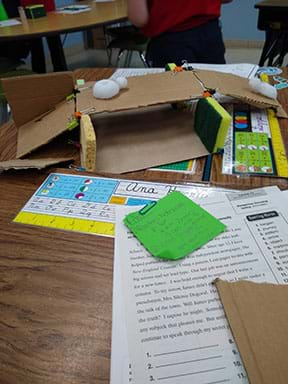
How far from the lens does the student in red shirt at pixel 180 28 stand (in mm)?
1174

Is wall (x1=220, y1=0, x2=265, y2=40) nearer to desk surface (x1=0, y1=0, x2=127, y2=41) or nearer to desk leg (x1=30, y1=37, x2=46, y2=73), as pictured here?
desk surface (x1=0, y1=0, x2=127, y2=41)

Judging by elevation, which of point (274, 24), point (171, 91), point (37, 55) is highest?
point (171, 91)

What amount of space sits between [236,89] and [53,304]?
0.58 meters

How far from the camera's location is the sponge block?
549mm

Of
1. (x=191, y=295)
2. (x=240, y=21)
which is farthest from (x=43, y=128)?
(x=240, y=21)

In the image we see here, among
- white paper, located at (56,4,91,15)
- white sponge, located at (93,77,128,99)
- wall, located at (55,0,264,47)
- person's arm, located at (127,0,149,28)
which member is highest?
person's arm, located at (127,0,149,28)

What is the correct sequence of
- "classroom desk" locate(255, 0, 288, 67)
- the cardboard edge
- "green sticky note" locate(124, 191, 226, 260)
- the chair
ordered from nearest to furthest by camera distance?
the cardboard edge < "green sticky note" locate(124, 191, 226, 260) < "classroom desk" locate(255, 0, 288, 67) < the chair

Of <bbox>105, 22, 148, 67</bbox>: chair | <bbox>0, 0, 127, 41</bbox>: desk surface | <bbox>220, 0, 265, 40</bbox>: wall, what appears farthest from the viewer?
<bbox>220, 0, 265, 40</bbox>: wall

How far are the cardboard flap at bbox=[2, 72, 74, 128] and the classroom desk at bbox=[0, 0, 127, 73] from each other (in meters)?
1.39

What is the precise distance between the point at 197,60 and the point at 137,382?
4.19ft

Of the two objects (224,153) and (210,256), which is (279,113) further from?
(210,256)

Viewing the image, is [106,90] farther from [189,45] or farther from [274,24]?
[274,24]

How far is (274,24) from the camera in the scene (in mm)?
2467

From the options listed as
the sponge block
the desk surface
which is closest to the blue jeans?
the sponge block
